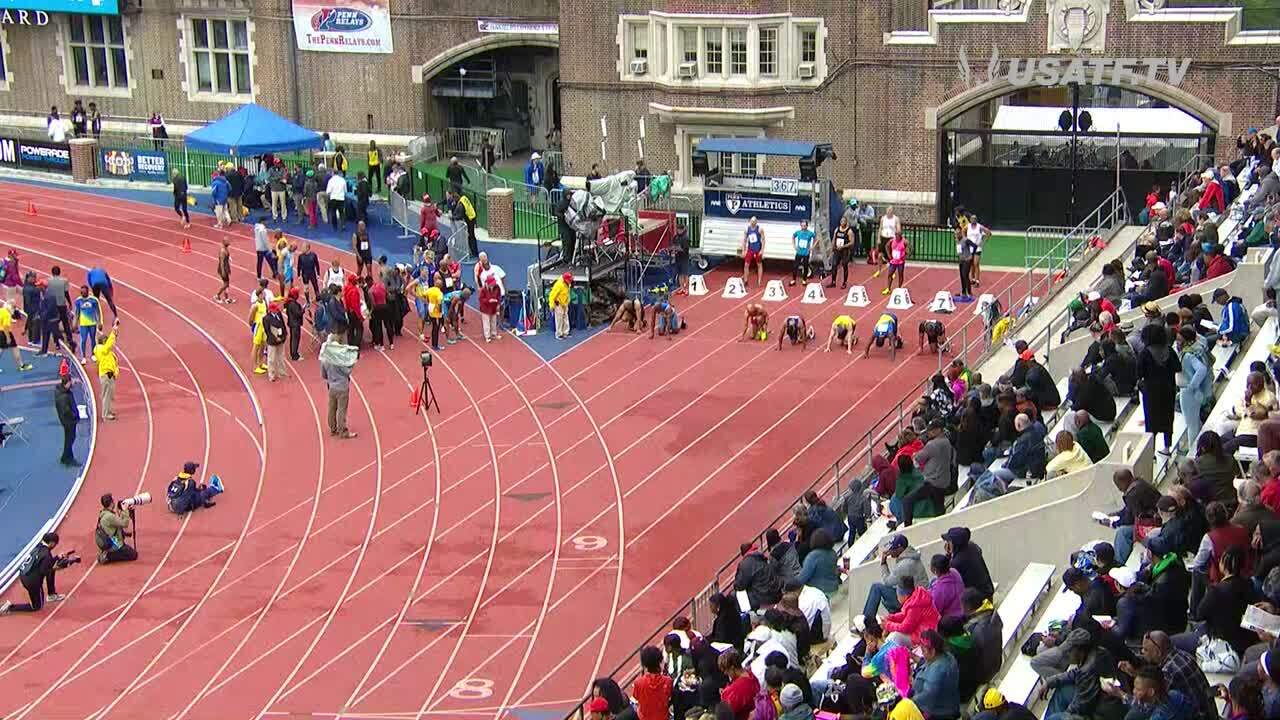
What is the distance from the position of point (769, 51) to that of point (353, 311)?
13910mm

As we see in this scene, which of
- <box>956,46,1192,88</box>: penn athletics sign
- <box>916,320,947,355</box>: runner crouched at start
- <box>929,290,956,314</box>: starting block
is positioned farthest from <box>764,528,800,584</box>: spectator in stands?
<box>956,46,1192,88</box>: penn athletics sign

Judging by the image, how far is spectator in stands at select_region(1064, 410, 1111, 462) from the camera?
19656 millimetres

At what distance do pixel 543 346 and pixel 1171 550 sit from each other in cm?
1915

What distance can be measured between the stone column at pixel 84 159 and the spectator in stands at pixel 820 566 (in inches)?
1337

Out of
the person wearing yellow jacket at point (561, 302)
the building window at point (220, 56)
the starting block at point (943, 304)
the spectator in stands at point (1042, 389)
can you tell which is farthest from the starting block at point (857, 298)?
the building window at point (220, 56)

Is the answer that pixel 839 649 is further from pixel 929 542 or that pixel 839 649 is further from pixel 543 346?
pixel 543 346

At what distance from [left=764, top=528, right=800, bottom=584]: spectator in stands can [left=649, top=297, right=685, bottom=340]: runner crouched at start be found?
1452 centimetres

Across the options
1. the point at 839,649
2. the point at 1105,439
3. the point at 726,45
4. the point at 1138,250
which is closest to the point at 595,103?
the point at 726,45

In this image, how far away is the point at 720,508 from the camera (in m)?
25.2

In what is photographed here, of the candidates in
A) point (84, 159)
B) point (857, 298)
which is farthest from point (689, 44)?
point (84, 159)

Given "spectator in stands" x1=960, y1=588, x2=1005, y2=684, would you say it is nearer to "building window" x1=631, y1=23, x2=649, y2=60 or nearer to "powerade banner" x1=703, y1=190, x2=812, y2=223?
"powerade banner" x1=703, y1=190, x2=812, y2=223

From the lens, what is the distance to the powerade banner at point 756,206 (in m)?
37.9

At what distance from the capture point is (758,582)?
18844mm

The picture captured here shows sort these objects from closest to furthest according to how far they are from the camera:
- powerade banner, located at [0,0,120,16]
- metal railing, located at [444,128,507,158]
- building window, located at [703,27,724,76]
Result: building window, located at [703,27,724,76] → metal railing, located at [444,128,507,158] → powerade banner, located at [0,0,120,16]
